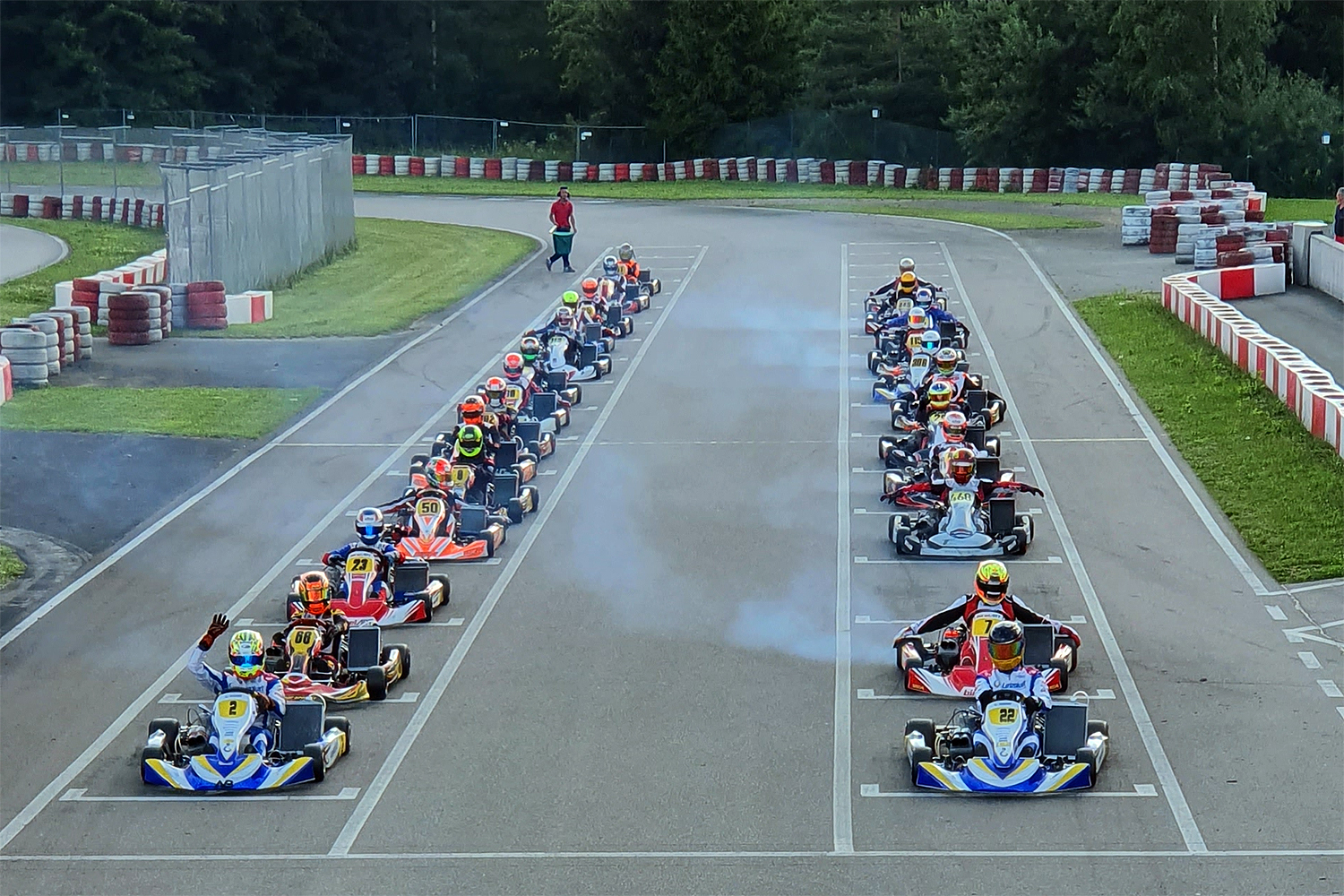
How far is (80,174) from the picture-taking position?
64.8 metres

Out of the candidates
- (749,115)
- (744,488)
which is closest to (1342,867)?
(744,488)

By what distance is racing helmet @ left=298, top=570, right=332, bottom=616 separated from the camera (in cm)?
1503

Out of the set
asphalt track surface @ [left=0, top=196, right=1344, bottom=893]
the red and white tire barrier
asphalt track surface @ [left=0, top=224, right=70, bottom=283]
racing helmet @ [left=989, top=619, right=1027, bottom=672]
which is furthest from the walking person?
racing helmet @ [left=989, top=619, right=1027, bottom=672]

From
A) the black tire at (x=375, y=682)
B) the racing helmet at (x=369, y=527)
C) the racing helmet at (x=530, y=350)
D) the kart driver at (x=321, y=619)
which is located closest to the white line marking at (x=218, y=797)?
the black tire at (x=375, y=682)

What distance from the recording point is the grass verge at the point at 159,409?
24.7 metres

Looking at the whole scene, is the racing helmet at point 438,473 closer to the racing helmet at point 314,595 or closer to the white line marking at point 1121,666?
the racing helmet at point 314,595

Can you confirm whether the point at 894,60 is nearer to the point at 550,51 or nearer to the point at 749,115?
the point at 749,115

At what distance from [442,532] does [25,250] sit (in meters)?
30.0

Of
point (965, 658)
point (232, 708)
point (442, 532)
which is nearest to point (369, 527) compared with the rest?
point (442, 532)

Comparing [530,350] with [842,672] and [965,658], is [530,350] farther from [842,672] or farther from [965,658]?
[965,658]

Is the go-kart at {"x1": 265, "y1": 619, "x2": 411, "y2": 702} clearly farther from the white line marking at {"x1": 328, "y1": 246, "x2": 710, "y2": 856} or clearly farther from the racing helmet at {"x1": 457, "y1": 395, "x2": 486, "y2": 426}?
the racing helmet at {"x1": 457, "y1": 395, "x2": 486, "y2": 426}

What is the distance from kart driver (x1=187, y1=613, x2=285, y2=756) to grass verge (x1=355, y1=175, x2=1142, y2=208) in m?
44.4

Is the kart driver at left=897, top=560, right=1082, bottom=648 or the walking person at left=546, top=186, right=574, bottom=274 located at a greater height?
the walking person at left=546, top=186, right=574, bottom=274

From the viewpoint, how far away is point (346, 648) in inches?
585
